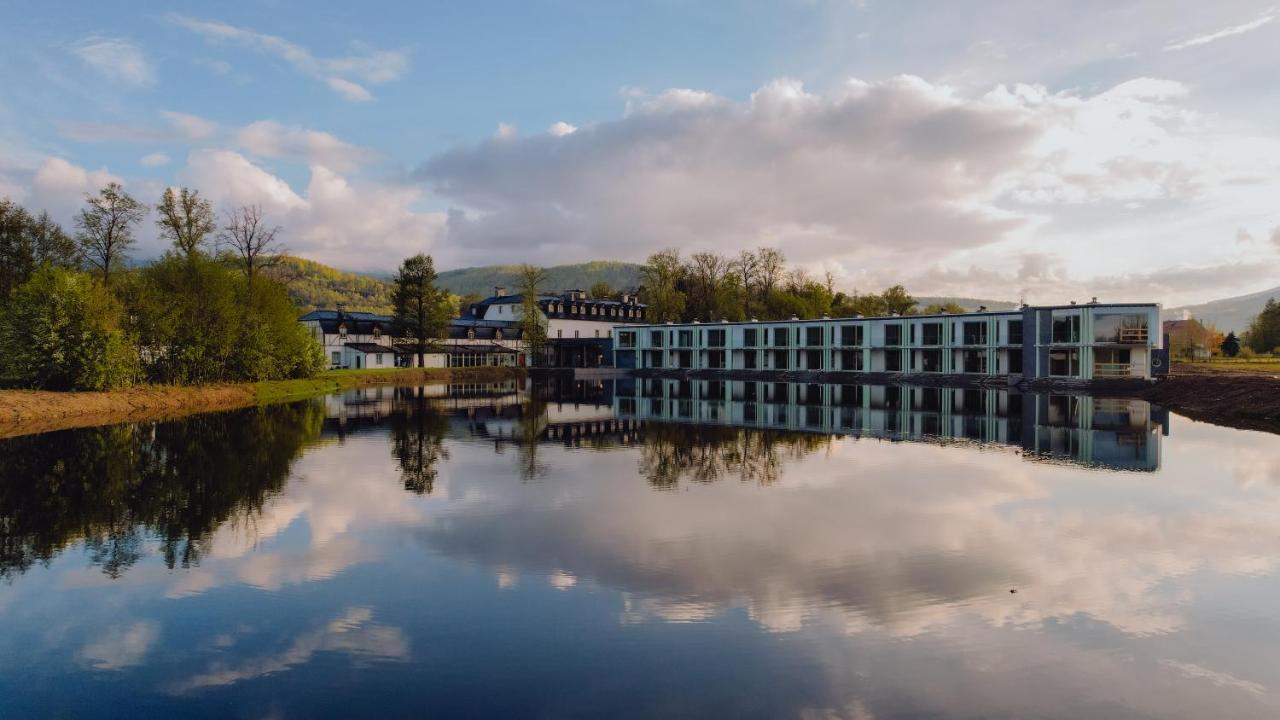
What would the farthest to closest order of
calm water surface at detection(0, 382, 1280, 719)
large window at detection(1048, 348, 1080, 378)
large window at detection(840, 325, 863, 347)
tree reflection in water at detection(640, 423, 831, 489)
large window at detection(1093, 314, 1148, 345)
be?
large window at detection(840, 325, 863, 347) → large window at detection(1048, 348, 1080, 378) → large window at detection(1093, 314, 1148, 345) → tree reflection in water at detection(640, 423, 831, 489) → calm water surface at detection(0, 382, 1280, 719)

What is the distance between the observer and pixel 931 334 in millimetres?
67188

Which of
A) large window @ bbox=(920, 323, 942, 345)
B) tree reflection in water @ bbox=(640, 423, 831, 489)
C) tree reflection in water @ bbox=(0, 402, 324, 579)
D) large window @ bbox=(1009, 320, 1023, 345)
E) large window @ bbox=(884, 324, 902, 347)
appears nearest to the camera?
tree reflection in water @ bbox=(0, 402, 324, 579)

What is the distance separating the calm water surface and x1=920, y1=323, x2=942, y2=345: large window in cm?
4400

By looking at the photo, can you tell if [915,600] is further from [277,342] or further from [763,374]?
[763,374]

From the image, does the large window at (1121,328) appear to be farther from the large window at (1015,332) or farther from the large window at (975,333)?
the large window at (975,333)

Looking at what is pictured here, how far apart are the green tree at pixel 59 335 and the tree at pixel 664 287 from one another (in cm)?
6724

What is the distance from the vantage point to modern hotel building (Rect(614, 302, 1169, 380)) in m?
55.1

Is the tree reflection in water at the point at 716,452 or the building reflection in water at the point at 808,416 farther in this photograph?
the building reflection in water at the point at 808,416

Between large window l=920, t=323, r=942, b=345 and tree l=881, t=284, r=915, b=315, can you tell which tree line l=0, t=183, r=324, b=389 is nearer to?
large window l=920, t=323, r=942, b=345

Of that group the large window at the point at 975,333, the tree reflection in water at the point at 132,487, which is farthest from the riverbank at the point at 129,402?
the large window at the point at 975,333

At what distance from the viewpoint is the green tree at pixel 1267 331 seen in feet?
293

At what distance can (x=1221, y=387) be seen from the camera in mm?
43031

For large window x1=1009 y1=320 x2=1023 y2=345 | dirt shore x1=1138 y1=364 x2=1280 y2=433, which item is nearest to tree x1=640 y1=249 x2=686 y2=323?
large window x1=1009 y1=320 x2=1023 y2=345

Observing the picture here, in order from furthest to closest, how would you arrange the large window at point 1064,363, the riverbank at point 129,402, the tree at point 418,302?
the tree at point 418,302 → the large window at point 1064,363 → the riverbank at point 129,402
